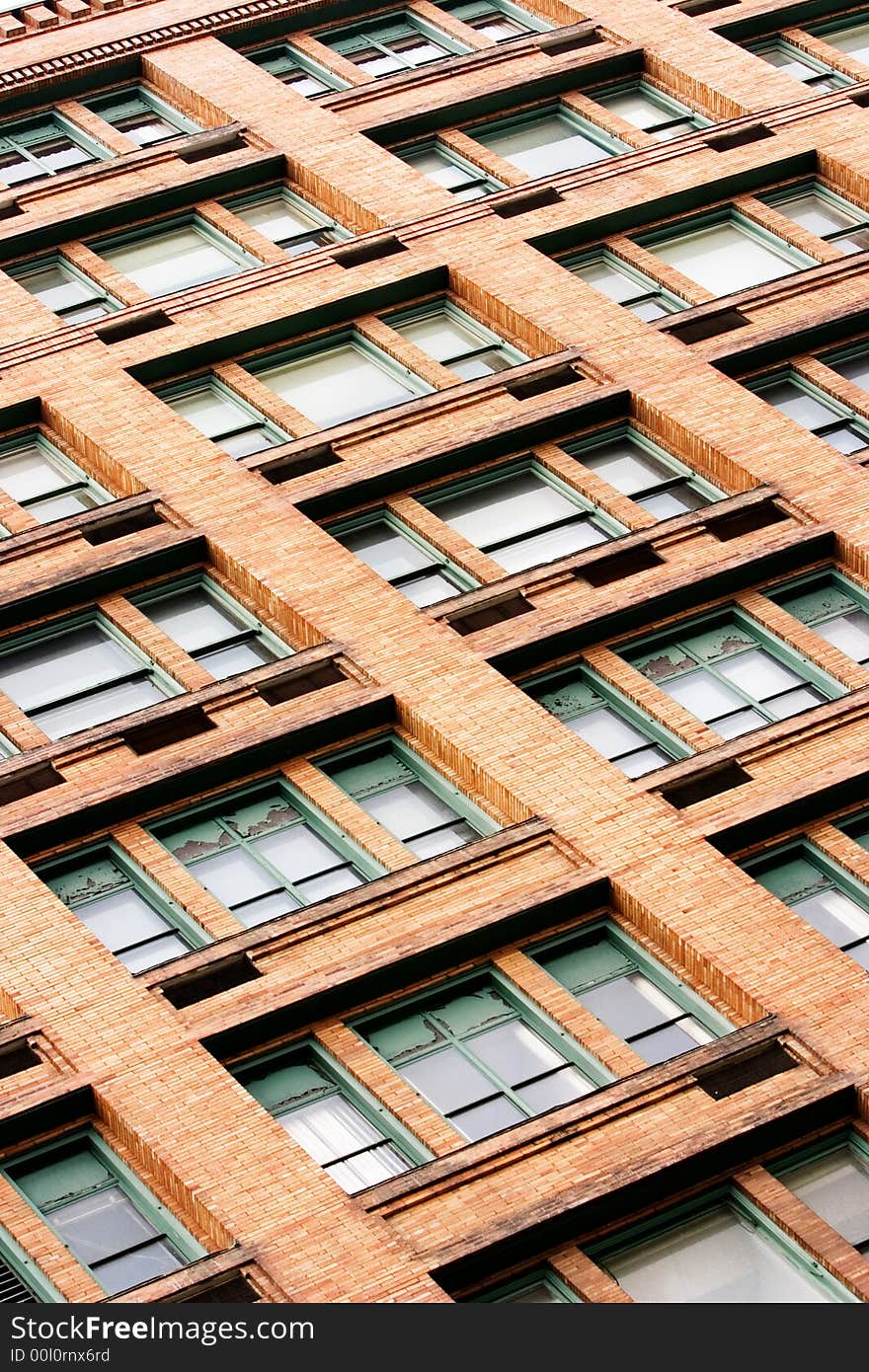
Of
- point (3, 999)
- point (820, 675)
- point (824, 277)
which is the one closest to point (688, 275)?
point (824, 277)

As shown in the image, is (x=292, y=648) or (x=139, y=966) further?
(x=292, y=648)

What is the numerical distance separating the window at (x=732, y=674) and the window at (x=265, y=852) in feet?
16.2

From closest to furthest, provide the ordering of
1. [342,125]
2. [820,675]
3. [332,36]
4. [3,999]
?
[3,999]
[820,675]
[342,125]
[332,36]

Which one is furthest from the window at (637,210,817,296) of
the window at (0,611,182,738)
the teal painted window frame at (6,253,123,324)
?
the window at (0,611,182,738)

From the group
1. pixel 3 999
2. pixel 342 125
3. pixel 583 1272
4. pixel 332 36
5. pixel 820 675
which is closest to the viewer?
pixel 583 1272

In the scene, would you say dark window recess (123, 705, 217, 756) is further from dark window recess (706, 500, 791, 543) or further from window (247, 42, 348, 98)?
window (247, 42, 348, 98)

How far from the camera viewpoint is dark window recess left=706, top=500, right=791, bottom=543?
3697cm

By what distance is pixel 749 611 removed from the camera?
3603 cm

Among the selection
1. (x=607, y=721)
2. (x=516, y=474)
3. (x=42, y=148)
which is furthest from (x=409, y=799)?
(x=42, y=148)

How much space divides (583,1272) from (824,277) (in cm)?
1942

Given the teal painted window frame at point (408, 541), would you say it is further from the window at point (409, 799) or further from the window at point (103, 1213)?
the window at point (103, 1213)

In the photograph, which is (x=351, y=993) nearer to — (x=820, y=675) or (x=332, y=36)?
(x=820, y=675)

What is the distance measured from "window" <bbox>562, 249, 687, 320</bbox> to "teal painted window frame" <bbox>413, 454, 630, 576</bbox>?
14.1 feet

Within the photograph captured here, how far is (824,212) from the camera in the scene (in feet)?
148
